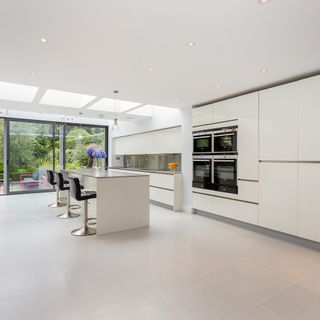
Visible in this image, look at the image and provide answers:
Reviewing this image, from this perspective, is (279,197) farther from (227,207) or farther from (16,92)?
(16,92)

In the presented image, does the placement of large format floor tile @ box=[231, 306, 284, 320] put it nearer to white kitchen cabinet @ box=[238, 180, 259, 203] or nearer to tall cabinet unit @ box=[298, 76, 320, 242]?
tall cabinet unit @ box=[298, 76, 320, 242]

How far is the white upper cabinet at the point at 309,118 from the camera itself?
3229 mm

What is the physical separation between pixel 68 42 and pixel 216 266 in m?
2.95

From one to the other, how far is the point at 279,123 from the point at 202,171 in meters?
1.84

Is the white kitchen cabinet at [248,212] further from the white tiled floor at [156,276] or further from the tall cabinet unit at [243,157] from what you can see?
the white tiled floor at [156,276]

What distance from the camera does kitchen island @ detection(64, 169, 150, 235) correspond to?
155 inches

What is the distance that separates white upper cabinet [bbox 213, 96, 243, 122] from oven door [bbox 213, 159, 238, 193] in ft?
2.64

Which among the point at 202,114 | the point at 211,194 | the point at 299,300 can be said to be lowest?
the point at 299,300

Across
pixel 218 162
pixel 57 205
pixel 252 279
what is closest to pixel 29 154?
pixel 57 205

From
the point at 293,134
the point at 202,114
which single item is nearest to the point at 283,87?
the point at 293,134

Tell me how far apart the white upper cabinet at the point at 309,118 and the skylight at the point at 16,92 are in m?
4.73

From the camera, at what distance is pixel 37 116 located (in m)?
7.70

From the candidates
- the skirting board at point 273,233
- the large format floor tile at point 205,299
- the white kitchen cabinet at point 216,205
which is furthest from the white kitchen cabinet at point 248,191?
the large format floor tile at point 205,299

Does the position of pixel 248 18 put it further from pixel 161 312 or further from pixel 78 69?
pixel 161 312
